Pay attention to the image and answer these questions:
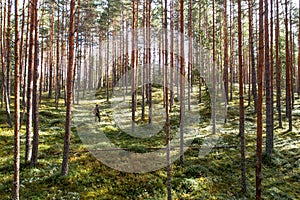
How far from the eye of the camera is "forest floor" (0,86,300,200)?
1000cm

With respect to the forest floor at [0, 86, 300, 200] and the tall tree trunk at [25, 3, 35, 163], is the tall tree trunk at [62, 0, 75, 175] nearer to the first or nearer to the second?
the forest floor at [0, 86, 300, 200]

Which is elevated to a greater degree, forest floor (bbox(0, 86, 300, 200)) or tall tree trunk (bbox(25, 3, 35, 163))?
tall tree trunk (bbox(25, 3, 35, 163))

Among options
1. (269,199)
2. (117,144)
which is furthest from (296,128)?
(117,144)

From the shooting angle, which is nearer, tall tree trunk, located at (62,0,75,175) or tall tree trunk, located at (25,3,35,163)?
tall tree trunk, located at (62,0,75,175)

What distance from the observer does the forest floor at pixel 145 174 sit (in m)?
10.00

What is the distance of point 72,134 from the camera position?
17203 millimetres

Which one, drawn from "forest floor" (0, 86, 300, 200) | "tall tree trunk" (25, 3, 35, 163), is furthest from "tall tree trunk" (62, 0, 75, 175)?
"tall tree trunk" (25, 3, 35, 163)

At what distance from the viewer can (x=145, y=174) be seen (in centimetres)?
1184

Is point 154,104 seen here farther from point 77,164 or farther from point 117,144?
point 77,164

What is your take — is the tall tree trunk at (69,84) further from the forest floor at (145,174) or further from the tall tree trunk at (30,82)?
the tall tree trunk at (30,82)

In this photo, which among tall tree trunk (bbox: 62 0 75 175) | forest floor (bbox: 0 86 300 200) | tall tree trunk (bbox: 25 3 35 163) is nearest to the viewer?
forest floor (bbox: 0 86 300 200)

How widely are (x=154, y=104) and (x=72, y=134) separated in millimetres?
12281

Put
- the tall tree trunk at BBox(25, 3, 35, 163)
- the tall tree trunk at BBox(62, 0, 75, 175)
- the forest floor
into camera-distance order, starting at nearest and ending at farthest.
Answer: the forest floor
the tall tree trunk at BBox(62, 0, 75, 175)
the tall tree trunk at BBox(25, 3, 35, 163)

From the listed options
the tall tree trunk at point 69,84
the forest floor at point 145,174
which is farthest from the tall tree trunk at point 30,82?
the tall tree trunk at point 69,84
